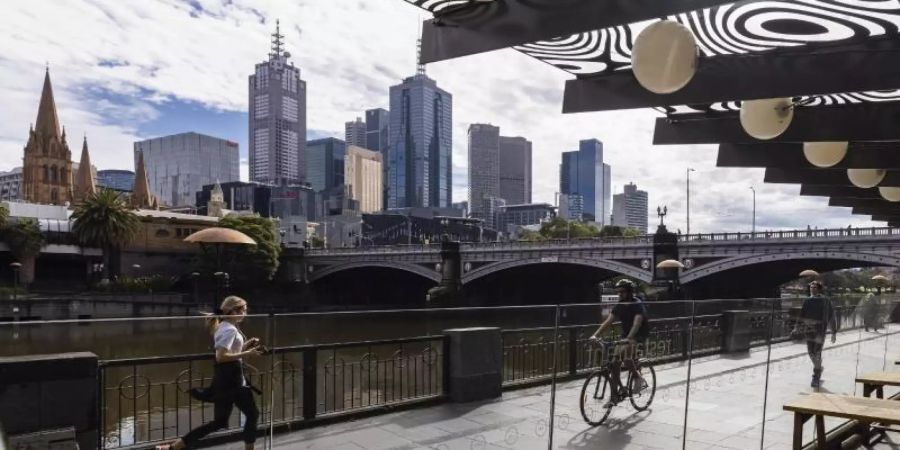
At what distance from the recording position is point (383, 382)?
834 cm

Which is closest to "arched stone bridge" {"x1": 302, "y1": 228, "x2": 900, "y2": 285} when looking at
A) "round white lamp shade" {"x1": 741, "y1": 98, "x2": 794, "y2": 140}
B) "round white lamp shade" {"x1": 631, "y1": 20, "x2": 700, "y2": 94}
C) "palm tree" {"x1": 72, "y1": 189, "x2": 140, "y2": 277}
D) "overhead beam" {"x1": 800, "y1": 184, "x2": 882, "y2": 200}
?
"palm tree" {"x1": 72, "y1": 189, "x2": 140, "y2": 277}

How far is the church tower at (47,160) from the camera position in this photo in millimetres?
89125

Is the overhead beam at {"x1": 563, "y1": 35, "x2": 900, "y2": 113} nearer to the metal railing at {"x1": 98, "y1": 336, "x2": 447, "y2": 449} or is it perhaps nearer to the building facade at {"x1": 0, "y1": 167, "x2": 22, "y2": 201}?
the metal railing at {"x1": 98, "y1": 336, "x2": 447, "y2": 449}

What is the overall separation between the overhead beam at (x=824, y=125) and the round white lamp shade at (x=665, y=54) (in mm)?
3176

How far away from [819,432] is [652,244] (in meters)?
43.6

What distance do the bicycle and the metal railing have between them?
101 inches

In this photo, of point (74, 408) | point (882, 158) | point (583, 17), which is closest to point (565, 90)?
point (583, 17)

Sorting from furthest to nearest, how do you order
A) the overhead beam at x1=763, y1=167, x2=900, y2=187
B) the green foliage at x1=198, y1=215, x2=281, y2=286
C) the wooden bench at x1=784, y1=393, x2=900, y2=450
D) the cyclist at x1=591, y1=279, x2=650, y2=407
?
the green foliage at x1=198, y1=215, x2=281, y2=286 < the overhead beam at x1=763, y1=167, x2=900, y2=187 < the cyclist at x1=591, y1=279, x2=650, y2=407 < the wooden bench at x1=784, y1=393, x2=900, y2=450

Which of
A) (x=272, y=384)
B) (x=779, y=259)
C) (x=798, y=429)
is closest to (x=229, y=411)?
(x=272, y=384)

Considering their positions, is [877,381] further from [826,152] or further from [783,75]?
[783,75]

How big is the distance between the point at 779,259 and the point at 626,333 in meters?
39.8

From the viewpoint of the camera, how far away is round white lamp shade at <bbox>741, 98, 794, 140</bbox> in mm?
5691

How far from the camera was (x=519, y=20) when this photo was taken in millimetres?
4309

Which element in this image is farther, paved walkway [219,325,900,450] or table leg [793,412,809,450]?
paved walkway [219,325,900,450]
